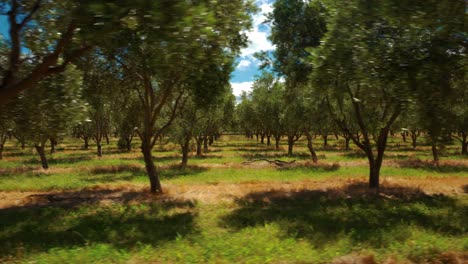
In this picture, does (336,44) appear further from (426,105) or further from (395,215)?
(395,215)

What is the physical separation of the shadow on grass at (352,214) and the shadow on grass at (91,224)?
244 cm

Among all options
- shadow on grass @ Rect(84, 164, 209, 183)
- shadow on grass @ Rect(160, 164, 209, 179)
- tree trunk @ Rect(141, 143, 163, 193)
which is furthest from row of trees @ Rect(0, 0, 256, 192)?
shadow on grass @ Rect(160, 164, 209, 179)

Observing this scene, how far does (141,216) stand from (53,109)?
5.86 m

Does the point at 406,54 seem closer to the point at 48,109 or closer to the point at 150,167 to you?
the point at 48,109

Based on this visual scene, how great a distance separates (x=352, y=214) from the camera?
1322cm

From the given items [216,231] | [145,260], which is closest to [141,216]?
[216,231]

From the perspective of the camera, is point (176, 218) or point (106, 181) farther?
point (106, 181)

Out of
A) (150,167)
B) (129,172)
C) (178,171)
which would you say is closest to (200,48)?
(150,167)

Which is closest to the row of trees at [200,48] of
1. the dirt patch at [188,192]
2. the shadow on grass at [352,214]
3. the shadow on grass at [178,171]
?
the shadow on grass at [352,214]

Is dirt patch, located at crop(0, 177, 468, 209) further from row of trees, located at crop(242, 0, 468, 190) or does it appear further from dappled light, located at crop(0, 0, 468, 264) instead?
row of trees, located at crop(242, 0, 468, 190)

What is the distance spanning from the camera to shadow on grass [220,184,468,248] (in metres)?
10.4

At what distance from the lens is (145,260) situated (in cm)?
812

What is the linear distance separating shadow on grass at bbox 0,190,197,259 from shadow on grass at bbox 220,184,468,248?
2.44 metres

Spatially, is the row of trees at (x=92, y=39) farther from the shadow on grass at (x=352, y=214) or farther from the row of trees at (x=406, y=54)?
the shadow on grass at (x=352, y=214)
